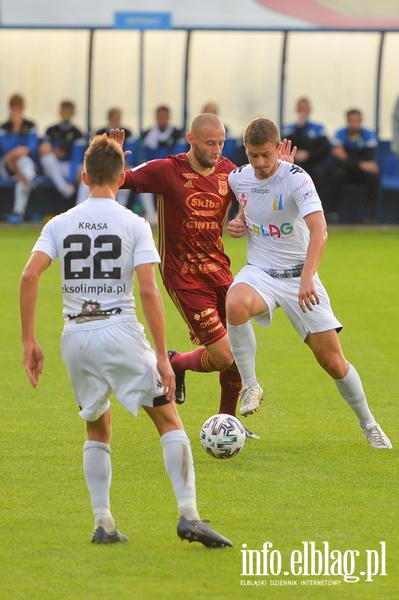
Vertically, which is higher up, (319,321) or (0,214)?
(319,321)

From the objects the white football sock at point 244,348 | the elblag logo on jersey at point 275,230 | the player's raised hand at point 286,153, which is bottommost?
the white football sock at point 244,348

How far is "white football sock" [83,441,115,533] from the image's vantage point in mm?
5344

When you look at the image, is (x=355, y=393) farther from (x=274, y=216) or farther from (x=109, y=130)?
(x=109, y=130)

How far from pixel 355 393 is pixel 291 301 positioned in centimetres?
67

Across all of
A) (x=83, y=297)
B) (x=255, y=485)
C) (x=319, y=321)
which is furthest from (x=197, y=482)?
(x=83, y=297)

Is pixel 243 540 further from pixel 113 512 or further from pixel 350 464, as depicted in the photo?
pixel 350 464

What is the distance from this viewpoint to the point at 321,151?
68.4 ft

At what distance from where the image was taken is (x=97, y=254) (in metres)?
5.22

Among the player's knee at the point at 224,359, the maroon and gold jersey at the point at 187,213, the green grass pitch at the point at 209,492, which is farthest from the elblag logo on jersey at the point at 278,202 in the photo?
the green grass pitch at the point at 209,492

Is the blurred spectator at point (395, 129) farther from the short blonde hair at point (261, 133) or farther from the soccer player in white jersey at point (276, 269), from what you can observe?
the short blonde hair at point (261, 133)

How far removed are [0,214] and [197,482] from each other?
16478 mm

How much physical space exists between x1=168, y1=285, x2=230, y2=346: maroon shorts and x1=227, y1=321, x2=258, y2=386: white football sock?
276mm

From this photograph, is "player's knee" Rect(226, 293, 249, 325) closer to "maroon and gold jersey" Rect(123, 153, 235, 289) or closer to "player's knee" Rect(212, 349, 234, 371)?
"player's knee" Rect(212, 349, 234, 371)

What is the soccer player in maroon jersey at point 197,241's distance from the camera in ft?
25.5
